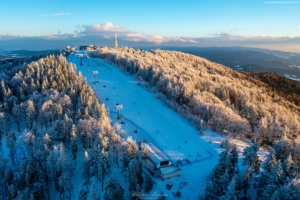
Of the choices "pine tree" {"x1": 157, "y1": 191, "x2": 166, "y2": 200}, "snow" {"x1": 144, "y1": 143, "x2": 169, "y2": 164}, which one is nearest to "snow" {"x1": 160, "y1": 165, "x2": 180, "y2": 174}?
"snow" {"x1": 144, "y1": 143, "x2": 169, "y2": 164}

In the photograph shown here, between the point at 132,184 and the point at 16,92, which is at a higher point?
the point at 16,92

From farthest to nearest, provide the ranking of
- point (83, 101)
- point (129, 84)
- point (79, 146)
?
1. point (129, 84)
2. point (83, 101)
3. point (79, 146)

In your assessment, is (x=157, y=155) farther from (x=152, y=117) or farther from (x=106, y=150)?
(x=152, y=117)

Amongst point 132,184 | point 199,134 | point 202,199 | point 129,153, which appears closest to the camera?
point 202,199

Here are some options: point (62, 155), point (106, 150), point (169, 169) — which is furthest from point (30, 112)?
point (169, 169)

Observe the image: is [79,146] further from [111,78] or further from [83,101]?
[111,78]

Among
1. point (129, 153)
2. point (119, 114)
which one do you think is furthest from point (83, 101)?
point (129, 153)
